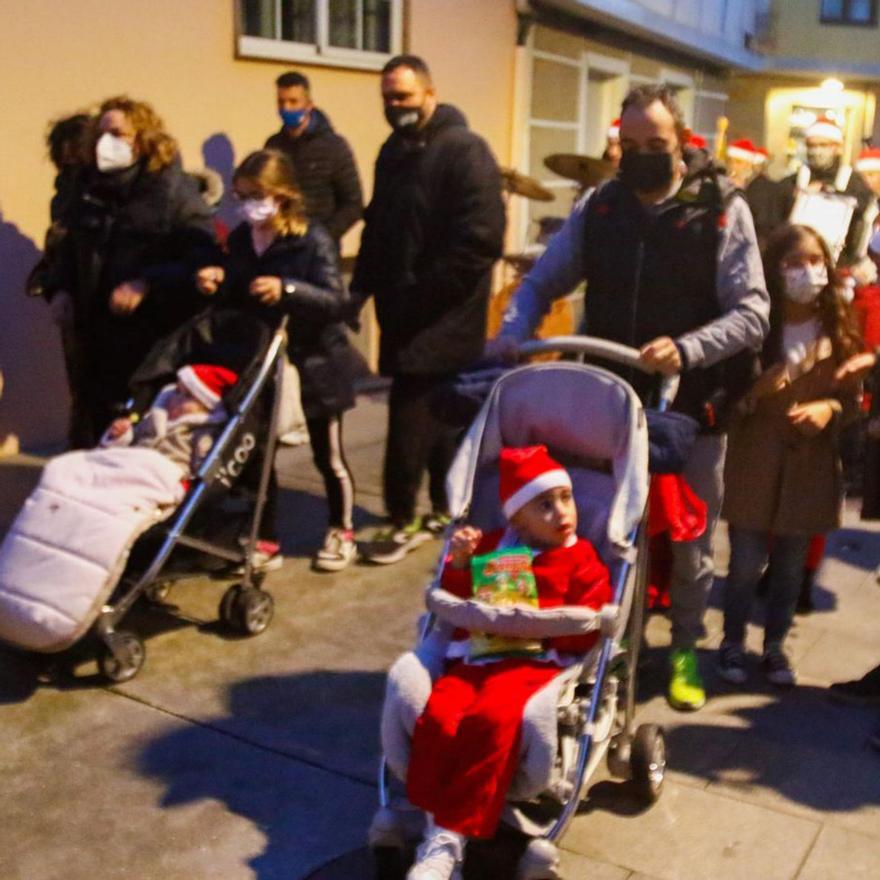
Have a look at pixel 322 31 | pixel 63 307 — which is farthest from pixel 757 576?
pixel 322 31

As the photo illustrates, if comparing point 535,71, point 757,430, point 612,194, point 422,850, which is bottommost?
point 422,850

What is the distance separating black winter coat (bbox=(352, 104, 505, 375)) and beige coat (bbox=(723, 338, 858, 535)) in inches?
59.8

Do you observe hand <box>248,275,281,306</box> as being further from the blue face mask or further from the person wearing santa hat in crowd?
the blue face mask

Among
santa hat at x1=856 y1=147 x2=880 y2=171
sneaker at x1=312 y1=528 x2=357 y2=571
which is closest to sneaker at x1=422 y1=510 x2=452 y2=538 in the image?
sneaker at x1=312 y1=528 x2=357 y2=571

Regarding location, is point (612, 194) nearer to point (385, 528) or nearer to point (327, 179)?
point (385, 528)

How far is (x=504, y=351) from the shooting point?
3.91 m

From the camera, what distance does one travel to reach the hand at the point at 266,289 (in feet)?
15.7

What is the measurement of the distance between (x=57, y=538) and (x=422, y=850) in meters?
1.75

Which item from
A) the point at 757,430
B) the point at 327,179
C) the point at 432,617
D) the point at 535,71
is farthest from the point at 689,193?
the point at 535,71

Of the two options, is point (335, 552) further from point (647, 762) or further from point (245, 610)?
point (647, 762)

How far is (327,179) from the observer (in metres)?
7.07

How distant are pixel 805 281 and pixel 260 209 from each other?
208 cm

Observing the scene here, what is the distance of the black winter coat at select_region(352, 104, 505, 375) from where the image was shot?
5.38 metres

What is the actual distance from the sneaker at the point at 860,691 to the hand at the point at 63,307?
3.69 metres
